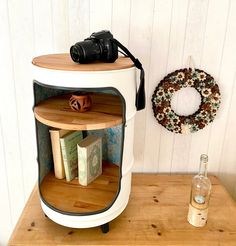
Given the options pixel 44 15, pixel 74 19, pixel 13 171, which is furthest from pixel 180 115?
pixel 13 171

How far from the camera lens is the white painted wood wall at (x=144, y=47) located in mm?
1093

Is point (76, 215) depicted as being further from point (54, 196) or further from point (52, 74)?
point (52, 74)

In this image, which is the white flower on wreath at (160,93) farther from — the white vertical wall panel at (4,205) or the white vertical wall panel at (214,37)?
the white vertical wall panel at (4,205)

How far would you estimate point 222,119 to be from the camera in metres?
1.25

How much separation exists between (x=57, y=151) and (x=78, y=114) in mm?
224

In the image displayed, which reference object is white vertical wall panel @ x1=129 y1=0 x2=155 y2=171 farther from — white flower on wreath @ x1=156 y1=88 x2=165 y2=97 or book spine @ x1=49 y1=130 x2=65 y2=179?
book spine @ x1=49 y1=130 x2=65 y2=179

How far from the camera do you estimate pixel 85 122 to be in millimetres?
823

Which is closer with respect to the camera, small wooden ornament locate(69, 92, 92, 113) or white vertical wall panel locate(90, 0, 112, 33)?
small wooden ornament locate(69, 92, 92, 113)

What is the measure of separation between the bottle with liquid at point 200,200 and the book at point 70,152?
1.54ft

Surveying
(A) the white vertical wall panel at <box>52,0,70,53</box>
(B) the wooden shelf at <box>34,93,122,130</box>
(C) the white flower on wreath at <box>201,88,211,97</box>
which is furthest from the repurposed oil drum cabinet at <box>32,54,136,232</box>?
(C) the white flower on wreath at <box>201,88,211,97</box>

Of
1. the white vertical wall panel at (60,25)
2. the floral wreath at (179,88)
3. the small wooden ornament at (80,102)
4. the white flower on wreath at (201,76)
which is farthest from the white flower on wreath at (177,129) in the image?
the white vertical wall panel at (60,25)

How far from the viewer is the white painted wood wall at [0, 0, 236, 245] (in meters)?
1.09

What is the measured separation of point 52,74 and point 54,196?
456 mm

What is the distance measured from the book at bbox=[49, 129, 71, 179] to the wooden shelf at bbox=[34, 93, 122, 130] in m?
0.11
